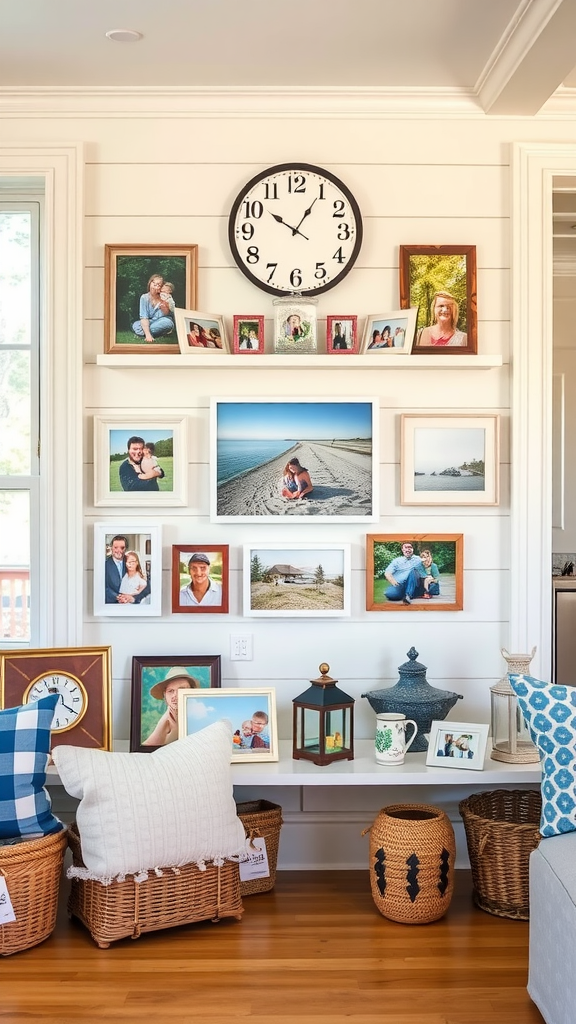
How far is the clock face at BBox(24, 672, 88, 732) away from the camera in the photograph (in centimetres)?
303

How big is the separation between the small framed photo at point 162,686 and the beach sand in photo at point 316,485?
0.53 meters

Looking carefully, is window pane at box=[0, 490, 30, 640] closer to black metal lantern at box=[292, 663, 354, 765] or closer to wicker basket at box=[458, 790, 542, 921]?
black metal lantern at box=[292, 663, 354, 765]

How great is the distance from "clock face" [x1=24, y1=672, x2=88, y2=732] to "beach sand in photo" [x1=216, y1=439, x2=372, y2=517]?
29.3 inches

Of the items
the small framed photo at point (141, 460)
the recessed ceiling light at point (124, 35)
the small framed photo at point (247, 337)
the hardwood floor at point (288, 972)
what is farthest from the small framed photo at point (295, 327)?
the hardwood floor at point (288, 972)

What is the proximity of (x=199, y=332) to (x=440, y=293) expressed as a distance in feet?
2.74

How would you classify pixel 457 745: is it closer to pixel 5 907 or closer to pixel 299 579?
pixel 299 579

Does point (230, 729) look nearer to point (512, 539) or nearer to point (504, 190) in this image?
point (512, 539)

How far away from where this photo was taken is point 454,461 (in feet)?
10.7

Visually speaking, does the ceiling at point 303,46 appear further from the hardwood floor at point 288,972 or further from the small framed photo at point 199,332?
the hardwood floor at point 288,972

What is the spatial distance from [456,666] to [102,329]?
1.69 metres

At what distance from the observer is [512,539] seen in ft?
10.6

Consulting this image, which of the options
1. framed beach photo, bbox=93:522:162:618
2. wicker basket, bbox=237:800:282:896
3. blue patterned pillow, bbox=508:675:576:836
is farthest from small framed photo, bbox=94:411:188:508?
blue patterned pillow, bbox=508:675:576:836

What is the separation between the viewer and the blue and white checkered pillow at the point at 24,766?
257 centimetres

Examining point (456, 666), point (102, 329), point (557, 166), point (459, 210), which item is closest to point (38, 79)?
point (102, 329)
